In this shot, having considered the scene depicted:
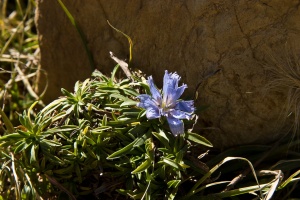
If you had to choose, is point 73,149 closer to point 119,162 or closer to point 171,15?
point 119,162

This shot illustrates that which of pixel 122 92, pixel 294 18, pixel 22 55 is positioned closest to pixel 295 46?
pixel 294 18

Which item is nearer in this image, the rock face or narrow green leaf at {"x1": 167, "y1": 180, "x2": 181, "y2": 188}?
narrow green leaf at {"x1": 167, "y1": 180, "x2": 181, "y2": 188}

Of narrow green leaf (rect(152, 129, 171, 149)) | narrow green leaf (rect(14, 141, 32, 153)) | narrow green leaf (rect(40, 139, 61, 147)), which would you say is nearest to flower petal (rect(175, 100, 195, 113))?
narrow green leaf (rect(152, 129, 171, 149))

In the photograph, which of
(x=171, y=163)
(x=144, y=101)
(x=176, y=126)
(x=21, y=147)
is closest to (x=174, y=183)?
(x=171, y=163)

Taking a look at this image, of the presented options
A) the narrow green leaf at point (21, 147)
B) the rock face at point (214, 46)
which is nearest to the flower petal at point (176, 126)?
the rock face at point (214, 46)

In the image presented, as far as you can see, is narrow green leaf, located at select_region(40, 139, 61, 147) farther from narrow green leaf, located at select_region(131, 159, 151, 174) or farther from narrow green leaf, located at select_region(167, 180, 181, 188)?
narrow green leaf, located at select_region(167, 180, 181, 188)

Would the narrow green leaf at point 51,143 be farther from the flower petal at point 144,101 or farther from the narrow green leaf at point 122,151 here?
the flower petal at point 144,101
